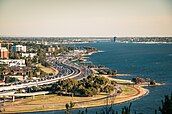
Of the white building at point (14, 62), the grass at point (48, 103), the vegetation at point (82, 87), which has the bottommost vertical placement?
the white building at point (14, 62)

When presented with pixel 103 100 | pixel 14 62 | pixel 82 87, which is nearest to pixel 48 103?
pixel 103 100

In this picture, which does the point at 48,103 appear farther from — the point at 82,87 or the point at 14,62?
the point at 14,62

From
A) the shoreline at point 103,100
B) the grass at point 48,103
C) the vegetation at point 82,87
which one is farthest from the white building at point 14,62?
the grass at point 48,103

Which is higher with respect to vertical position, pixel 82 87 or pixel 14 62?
pixel 82 87

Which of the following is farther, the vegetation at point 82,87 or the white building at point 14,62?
the white building at point 14,62

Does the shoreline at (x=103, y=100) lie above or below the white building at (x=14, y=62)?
above

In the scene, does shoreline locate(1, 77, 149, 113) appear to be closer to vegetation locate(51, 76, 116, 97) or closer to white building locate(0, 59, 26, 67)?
vegetation locate(51, 76, 116, 97)

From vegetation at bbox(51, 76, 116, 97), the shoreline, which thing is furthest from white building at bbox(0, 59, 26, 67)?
the shoreline

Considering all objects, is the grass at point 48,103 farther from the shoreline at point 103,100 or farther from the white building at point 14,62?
the white building at point 14,62

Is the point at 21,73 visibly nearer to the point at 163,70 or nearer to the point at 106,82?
the point at 106,82

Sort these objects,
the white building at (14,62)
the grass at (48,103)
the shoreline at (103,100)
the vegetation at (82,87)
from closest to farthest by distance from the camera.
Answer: the grass at (48,103), the shoreline at (103,100), the vegetation at (82,87), the white building at (14,62)

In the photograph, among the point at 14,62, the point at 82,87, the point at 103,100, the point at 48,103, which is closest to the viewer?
the point at 48,103

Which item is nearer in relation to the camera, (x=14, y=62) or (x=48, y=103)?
(x=48, y=103)
